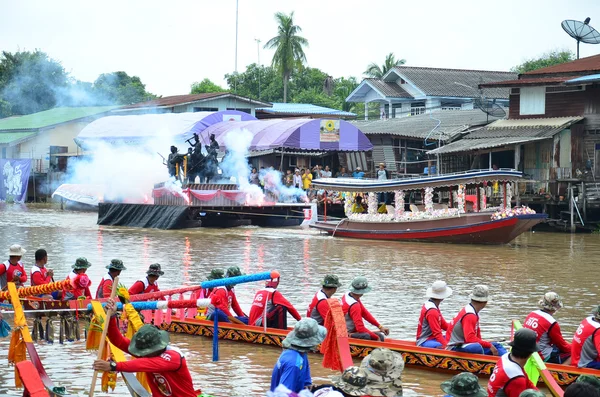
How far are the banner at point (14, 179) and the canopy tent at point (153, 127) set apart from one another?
3320 millimetres

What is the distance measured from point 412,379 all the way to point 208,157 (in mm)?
26035

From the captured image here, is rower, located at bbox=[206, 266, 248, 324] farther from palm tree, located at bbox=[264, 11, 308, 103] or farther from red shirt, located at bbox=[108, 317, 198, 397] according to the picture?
palm tree, located at bbox=[264, 11, 308, 103]

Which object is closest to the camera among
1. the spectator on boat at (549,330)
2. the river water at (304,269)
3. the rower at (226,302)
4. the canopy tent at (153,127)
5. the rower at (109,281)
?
the spectator on boat at (549,330)

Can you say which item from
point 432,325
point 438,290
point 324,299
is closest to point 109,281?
point 324,299

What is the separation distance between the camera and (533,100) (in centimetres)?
3775

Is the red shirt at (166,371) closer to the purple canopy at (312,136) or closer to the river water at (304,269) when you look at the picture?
the river water at (304,269)

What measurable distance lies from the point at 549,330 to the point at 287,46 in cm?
5806

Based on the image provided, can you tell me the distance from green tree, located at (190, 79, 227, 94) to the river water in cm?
3810

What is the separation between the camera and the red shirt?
702 cm

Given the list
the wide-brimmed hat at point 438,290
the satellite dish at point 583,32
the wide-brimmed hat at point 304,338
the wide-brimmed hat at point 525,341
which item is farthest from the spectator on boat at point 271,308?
the satellite dish at point 583,32

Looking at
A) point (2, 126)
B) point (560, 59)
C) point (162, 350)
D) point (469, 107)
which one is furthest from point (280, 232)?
point (560, 59)

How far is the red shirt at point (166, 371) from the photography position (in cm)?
702

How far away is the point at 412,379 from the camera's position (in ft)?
36.2

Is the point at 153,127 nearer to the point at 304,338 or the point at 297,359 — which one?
the point at 304,338
